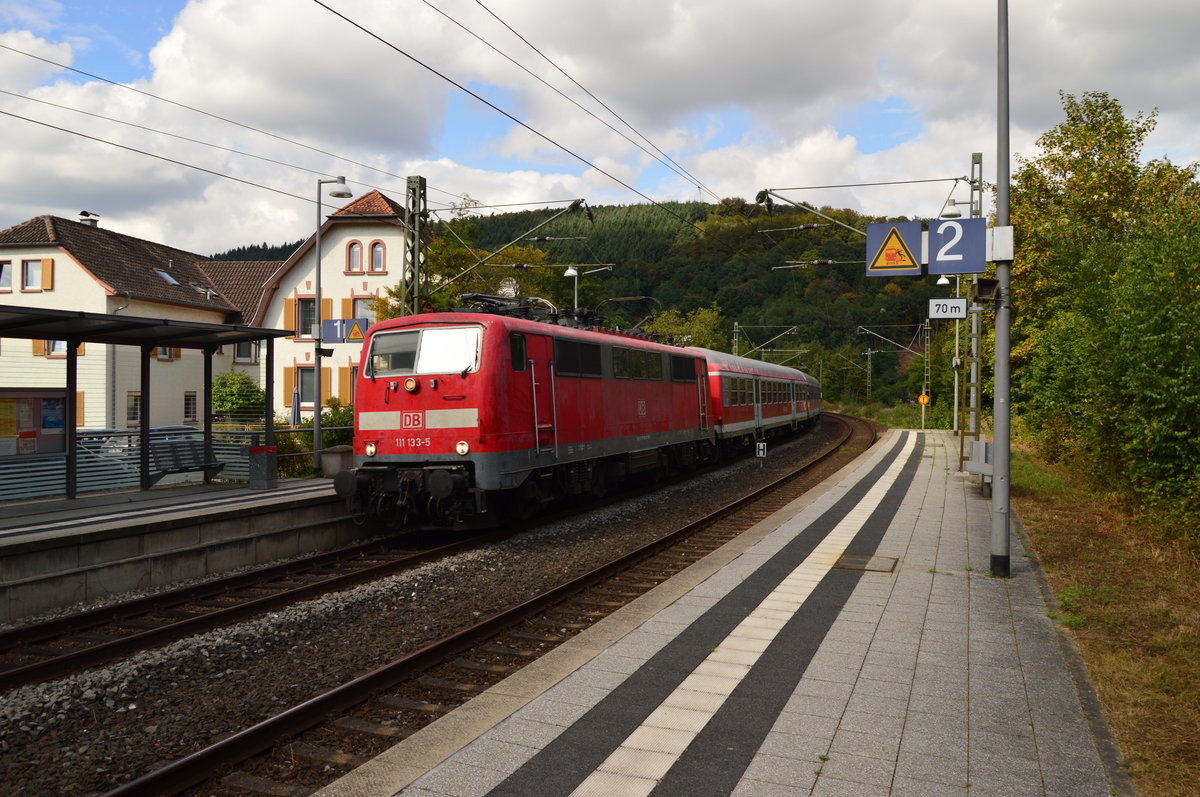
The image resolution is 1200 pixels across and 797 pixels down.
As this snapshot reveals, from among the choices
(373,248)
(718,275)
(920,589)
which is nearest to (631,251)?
(718,275)

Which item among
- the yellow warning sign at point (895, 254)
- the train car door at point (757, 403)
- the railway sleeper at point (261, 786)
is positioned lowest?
the railway sleeper at point (261, 786)

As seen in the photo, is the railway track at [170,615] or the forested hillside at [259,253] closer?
the railway track at [170,615]

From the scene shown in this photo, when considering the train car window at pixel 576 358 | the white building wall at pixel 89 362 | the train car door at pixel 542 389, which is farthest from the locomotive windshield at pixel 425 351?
the white building wall at pixel 89 362

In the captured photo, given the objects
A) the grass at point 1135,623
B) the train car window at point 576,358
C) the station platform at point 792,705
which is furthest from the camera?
the train car window at point 576,358

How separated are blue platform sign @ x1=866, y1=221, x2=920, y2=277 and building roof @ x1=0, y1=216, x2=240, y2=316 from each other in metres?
30.7

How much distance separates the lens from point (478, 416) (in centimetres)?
1194

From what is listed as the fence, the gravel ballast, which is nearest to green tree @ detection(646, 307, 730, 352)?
the fence

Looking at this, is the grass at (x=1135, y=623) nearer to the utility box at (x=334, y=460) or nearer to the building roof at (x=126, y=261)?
the utility box at (x=334, y=460)

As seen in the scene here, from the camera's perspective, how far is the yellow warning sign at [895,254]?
13.1 metres

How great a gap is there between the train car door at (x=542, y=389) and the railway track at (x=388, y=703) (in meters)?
3.32

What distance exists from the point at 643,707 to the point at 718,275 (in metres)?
80.1

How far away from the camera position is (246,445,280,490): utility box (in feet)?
57.2

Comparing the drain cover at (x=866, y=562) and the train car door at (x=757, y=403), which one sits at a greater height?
the train car door at (x=757, y=403)

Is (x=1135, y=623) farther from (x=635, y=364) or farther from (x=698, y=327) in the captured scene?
(x=698, y=327)
